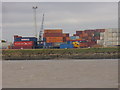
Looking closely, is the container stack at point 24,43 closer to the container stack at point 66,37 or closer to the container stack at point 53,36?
the container stack at point 53,36

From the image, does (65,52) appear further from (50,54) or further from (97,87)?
(97,87)

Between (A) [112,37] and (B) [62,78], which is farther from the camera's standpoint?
(A) [112,37]

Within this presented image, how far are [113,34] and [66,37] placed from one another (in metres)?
13.4

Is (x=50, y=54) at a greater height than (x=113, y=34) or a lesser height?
lesser

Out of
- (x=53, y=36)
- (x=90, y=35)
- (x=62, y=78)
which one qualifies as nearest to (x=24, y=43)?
(x=53, y=36)

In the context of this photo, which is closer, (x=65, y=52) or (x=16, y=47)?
(x=65, y=52)

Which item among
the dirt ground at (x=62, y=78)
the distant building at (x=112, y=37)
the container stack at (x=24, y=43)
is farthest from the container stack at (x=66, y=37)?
the dirt ground at (x=62, y=78)

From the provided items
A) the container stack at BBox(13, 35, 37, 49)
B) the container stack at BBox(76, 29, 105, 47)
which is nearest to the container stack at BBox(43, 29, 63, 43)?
the container stack at BBox(13, 35, 37, 49)

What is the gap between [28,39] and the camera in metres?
68.9

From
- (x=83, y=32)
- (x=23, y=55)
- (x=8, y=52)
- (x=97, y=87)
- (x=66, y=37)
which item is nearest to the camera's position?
(x=97, y=87)

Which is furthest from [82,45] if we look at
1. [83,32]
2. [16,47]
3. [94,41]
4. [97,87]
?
[97,87]

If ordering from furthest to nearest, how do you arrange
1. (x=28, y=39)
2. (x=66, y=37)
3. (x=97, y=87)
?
(x=66, y=37) < (x=28, y=39) < (x=97, y=87)

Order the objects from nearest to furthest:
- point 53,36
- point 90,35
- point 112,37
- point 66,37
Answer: point 112,37
point 53,36
point 66,37
point 90,35

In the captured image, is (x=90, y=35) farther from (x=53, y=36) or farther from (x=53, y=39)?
(x=53, y=39)
